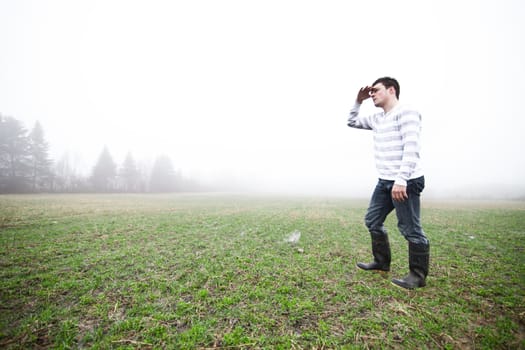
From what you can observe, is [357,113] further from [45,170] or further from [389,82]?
[45,170]

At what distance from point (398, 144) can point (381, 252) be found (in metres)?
1.98

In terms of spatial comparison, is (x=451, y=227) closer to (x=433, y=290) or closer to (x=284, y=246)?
(x=433, y=290)

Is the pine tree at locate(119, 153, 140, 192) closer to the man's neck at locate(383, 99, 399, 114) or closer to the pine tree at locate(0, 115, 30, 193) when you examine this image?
the pine tree at locate(0, 115, 30, 193)

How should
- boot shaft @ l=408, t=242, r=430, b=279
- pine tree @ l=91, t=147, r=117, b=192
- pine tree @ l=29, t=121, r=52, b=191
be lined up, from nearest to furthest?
boot shaft @ l=408, t=242, r=430, b=279
pine tree @ l=29, t=121, r=52, b=191
pine tree @ l=91, t=147, r=117, b=192

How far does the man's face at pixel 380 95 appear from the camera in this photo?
136 inches

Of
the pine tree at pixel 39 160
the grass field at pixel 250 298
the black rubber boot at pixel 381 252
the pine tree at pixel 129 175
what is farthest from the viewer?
the pine tree at pixel 129 175

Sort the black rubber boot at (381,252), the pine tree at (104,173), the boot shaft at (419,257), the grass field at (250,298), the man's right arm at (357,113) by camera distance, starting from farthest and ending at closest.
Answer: the pine tree at (104,173) → the man's right arm at (357,113) → the black rubber boot at (381,252) → the boot shaft at (419,257) → the grass field at (250,298)

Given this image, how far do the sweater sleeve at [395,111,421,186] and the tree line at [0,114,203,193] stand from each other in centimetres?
5187

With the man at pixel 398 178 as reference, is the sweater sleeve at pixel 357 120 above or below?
above

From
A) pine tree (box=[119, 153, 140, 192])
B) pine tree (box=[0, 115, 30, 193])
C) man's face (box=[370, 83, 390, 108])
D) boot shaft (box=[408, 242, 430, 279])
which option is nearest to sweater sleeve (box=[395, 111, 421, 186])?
man's face (box=[370, 83, 390, 108])

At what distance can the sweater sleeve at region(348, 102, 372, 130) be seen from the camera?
3836 millimetres

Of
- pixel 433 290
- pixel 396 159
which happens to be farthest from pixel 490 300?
pixel 396 159

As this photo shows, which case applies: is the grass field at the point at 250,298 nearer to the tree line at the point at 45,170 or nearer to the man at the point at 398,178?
the man at the point at 398,178

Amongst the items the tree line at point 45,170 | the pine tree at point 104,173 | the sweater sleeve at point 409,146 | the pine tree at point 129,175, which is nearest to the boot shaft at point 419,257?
the sweater sleeve at point 409,146
